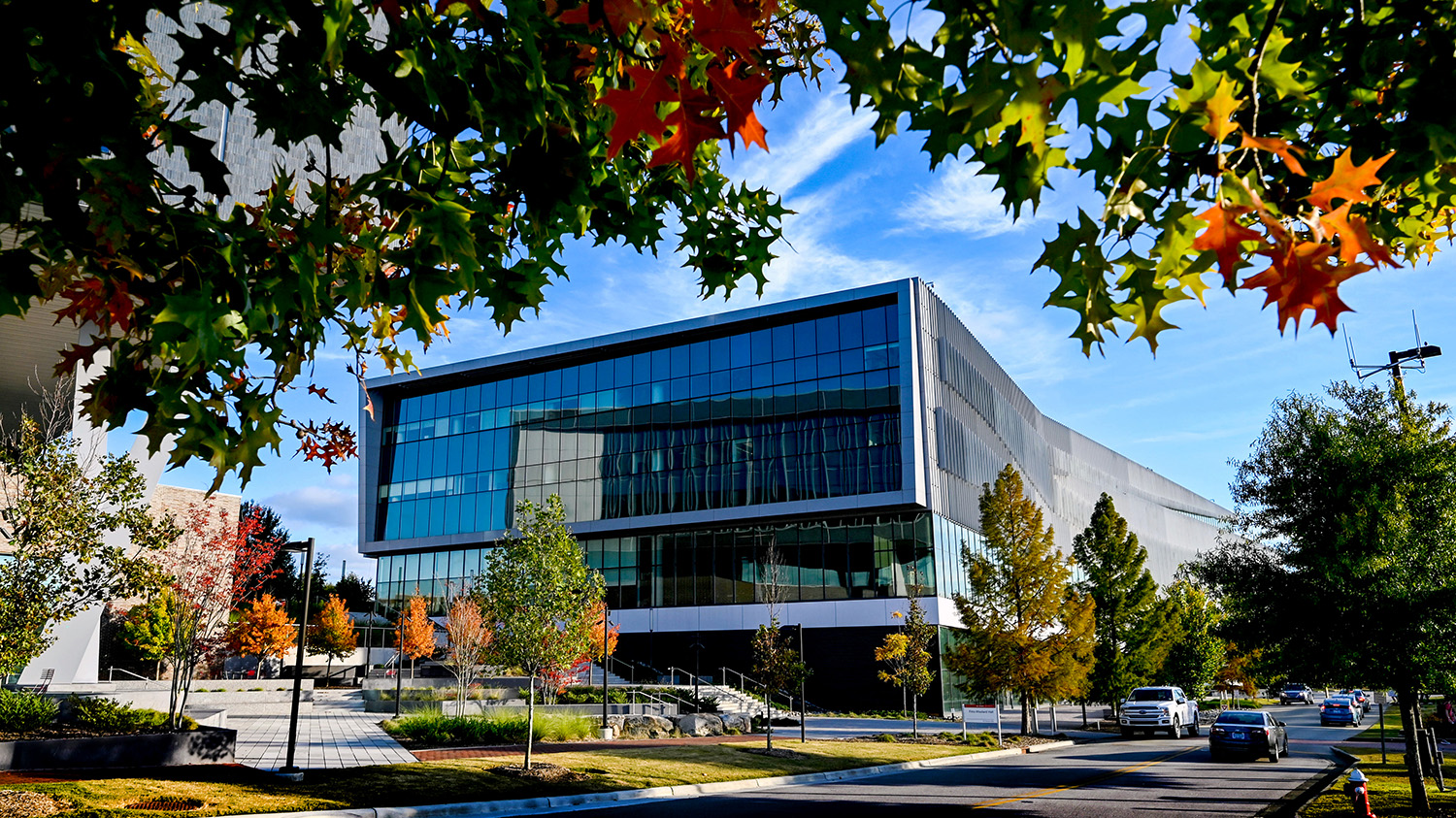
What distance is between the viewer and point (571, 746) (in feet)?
74.9

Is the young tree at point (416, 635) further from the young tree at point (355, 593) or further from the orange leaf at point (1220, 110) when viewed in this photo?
the orange leaf at point (1220, 110)

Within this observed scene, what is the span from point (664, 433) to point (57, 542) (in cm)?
3636

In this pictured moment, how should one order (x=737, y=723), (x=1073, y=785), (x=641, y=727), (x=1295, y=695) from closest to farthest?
(x=1073, y=785), (x=641, y=727), (x=737, y=723), (x=1295, y=695)

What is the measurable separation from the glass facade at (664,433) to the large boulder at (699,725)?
17714 millimetres

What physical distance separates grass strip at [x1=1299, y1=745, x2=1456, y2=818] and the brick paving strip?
1243 cm

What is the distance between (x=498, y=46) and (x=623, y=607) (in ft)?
161

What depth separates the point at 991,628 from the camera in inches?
1227

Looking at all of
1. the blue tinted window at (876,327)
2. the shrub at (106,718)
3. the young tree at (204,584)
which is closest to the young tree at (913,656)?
the blue tinted window at (876,327)

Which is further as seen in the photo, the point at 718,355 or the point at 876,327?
the point at 718,355

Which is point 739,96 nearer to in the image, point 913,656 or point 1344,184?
point 1344,184

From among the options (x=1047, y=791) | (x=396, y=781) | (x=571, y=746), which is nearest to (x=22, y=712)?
(x=396, y=781)

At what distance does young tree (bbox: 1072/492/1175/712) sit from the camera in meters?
37.2

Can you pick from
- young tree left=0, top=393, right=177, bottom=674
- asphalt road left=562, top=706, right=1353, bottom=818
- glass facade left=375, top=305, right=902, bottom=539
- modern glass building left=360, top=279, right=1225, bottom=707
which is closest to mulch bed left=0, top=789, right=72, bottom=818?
young tree left=0, top=393, right=177, bottom=674

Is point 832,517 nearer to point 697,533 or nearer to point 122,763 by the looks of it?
point 697,533
